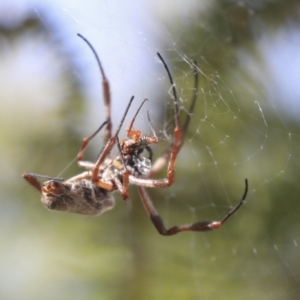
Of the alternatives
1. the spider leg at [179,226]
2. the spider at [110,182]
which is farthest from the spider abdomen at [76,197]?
the spider leg at [179,226]

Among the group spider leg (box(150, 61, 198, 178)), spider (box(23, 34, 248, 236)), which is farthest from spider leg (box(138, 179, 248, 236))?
spider leg (box(150, 61, 198, 178))

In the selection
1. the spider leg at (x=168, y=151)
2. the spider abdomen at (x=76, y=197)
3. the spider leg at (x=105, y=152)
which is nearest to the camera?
the spider leg at (x=105, y=152)

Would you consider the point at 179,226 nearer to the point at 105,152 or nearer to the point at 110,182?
the point at 110,182

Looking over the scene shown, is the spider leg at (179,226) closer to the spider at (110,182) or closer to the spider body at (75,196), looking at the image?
the spider at (110,182)

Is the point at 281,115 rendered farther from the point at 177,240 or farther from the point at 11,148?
the point at 11,148

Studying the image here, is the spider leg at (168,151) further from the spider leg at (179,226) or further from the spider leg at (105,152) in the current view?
the spider leg at (105,152)

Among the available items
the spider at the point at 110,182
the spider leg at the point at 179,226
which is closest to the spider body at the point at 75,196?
the spider at the point at 110,182

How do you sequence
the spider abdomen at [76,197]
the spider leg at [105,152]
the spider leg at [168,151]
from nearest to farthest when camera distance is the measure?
1. the spider leg at [105,152]
2. the spider abdomen at [76,197]
3. the spider leg at [168,151]

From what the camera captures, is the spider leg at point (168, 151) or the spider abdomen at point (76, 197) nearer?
the spider abdomen at point (76, 197)

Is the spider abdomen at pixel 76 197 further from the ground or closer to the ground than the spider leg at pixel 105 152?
closer to the ground
